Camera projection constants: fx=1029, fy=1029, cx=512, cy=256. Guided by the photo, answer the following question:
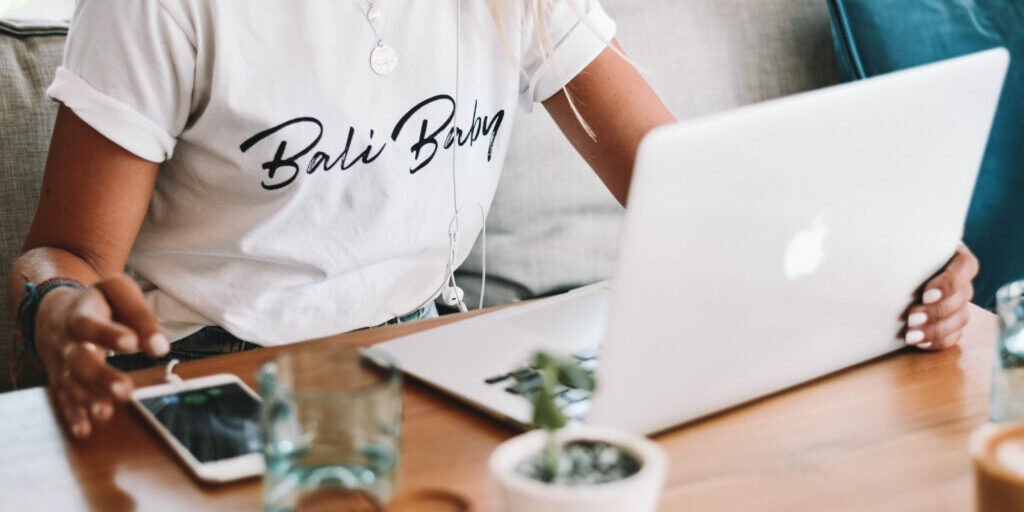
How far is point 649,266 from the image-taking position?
614mm

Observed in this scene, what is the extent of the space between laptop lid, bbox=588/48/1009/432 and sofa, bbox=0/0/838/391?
74 cm

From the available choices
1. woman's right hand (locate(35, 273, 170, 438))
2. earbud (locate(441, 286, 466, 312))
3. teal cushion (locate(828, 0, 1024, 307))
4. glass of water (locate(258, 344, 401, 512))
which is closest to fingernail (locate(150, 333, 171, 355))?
woman's right hand (locate(35, 273, 170, 438))

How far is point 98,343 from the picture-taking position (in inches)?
27.0

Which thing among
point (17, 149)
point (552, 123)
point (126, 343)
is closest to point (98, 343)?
point (126, 343)

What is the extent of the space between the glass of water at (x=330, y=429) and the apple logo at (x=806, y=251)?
28 cm

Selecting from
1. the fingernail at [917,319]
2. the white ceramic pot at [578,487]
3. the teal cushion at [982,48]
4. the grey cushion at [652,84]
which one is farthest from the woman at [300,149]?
the teal cushion at [982,48]

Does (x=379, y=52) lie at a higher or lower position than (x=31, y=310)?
higher

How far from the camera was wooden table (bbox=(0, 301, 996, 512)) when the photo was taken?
644 millimetres

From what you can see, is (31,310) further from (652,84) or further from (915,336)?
(652,84)

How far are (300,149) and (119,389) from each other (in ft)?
1.30

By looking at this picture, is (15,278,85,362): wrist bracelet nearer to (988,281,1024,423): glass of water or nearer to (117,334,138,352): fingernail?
(117,334,138,352): fingernail

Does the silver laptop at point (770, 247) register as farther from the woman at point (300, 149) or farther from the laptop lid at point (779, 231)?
the woman at point (300, 149)

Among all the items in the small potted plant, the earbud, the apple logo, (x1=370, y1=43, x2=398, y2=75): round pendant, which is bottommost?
the earbud

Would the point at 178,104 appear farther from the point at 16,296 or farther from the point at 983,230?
the point at 983,230
